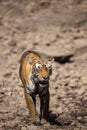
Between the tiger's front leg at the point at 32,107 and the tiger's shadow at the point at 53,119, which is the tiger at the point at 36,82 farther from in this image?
the tiger's shadow at the point at 53,119

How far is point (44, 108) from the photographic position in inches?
277

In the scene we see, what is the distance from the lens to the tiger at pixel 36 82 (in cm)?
652

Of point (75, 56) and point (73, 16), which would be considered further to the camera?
point (73, 16)

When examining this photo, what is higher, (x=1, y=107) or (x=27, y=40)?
(x=1, y=107)

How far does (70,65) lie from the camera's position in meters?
9.95

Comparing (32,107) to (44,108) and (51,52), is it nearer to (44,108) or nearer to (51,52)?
(44,108)

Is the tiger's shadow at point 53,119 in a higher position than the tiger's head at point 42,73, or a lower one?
lower

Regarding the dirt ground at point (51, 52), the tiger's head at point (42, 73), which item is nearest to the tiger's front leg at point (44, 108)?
the dirt ground at point (51, 52)

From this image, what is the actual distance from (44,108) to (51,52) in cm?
339

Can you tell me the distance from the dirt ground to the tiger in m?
0.18

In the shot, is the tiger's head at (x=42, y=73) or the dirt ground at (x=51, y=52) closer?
the tiger's head at (x=42, y=73)

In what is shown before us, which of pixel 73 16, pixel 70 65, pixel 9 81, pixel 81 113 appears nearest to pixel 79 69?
pixel 70 65

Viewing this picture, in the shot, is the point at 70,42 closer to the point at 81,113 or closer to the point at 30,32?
the point at 30,32

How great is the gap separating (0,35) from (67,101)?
12.6 feet
